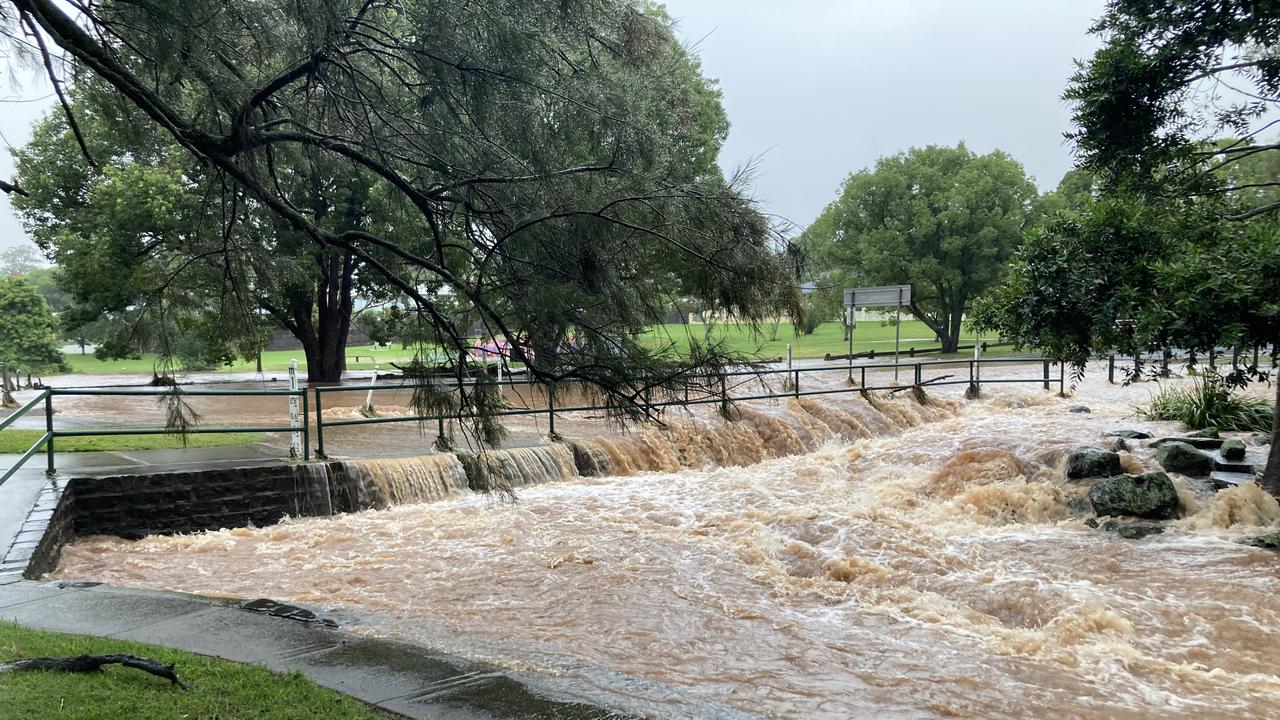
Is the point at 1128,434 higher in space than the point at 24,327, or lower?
lower

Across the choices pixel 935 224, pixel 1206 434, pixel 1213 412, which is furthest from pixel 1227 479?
pixel 935 224

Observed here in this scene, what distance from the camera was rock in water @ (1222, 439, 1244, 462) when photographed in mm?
10434

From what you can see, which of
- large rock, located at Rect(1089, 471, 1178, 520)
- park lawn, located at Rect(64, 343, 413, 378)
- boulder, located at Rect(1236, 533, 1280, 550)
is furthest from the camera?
park lawn, located at Rect(64, 343, 413, 378)

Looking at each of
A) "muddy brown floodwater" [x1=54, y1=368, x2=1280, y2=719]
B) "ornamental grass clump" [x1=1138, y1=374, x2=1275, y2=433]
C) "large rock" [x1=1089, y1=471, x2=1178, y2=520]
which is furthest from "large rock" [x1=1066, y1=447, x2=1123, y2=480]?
"ornamental grass clump" [x1=1138, y1=374, x2=1275, y2=433]

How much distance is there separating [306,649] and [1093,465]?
8.95m

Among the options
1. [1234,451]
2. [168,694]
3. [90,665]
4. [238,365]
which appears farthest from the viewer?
[238,365]

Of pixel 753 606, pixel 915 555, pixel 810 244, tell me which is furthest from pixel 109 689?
pixel 915 555

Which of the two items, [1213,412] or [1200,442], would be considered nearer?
[1200,442]

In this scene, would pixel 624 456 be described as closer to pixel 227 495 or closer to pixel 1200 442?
pixel 227 495

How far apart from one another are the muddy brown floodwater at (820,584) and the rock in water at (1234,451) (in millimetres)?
910

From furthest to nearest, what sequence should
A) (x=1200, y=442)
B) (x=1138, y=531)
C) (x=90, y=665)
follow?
(x=1200, y=442) < (x=1138, y=531) < (x=90, y=665)

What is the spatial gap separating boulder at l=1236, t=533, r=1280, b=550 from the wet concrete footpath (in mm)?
6839

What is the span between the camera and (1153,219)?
305 inches

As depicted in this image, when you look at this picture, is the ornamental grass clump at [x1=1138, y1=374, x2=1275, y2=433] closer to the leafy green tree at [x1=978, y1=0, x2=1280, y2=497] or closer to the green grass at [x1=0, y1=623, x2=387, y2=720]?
the leafy green tree at [x1=978, y1=0, x2=1280, y2=497]
